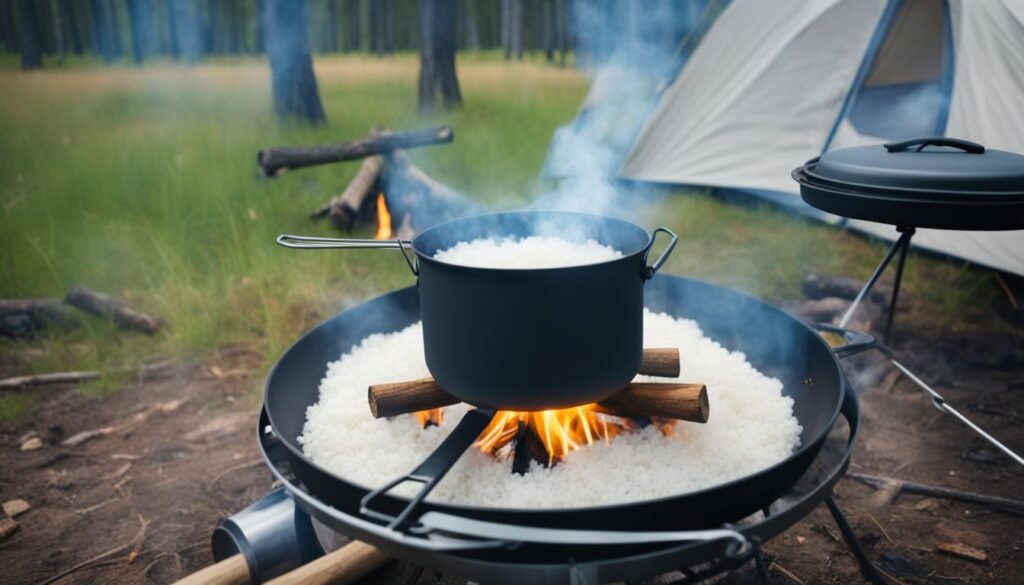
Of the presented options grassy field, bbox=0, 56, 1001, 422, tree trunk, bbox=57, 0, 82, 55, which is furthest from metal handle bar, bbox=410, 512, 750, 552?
tree trunk, bbox=57, 0, 82, 55

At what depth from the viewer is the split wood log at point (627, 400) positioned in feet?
6.38

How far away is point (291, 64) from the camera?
344 inches

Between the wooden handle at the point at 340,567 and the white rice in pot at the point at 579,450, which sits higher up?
the white rice in pot at the point at 579,450

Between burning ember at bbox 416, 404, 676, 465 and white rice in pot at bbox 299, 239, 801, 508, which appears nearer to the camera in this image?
white rice in pot at bbox 299, 239, 801, 508

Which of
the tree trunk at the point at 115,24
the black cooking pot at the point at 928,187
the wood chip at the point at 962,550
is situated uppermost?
the tree trunk at the point at 115,24

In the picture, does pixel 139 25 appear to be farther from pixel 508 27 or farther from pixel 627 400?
pixel 627 400

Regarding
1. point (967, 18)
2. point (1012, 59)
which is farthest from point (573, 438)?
point (967, 18)

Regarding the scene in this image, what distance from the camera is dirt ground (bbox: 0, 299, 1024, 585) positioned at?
2.54 meters

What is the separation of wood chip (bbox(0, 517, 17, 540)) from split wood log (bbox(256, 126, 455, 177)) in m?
3.52

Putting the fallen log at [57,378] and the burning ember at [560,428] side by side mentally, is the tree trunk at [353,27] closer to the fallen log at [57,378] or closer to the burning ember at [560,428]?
the fallen log at [57,378]

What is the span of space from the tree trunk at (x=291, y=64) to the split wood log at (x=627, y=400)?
753 centimetres

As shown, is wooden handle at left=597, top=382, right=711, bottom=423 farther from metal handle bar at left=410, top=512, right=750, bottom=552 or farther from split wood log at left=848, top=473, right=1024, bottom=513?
split wood log at left=848, top=473, right=1024, bottom=513

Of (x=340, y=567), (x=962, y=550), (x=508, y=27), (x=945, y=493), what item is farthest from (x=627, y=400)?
(x=508, y=27)

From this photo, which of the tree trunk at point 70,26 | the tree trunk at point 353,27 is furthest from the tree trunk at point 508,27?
the tree trunk at point 70,26
